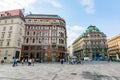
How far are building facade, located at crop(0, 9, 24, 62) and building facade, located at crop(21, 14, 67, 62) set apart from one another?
193 inches

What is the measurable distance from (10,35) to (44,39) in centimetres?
1355

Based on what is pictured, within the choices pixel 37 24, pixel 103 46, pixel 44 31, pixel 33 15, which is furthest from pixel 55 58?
pixel 103 46

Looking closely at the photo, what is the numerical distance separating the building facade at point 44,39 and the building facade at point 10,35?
16.1 ft

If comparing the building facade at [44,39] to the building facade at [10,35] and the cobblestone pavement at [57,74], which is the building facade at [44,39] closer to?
the building facade at [10,35]

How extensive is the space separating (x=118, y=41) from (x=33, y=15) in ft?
179

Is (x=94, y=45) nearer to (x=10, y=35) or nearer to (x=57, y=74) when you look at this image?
(x=10, y=35)

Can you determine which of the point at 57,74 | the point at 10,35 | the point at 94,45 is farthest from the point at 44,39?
the point at 94,45

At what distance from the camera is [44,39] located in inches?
2018

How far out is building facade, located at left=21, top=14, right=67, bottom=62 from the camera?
4988cm

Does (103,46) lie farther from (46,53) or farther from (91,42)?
(46,53)

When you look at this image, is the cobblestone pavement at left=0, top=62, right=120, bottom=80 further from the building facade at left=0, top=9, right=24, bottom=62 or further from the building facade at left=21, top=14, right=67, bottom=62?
the building facade at left=21, top=14, right=67, bottom=62

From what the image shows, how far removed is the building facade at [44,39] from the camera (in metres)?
49.9

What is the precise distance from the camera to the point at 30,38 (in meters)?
51.2

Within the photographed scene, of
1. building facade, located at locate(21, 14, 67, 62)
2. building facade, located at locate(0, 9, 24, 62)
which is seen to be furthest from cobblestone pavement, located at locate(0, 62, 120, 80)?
building facade, located at locate(21, 14, 67, 62)
